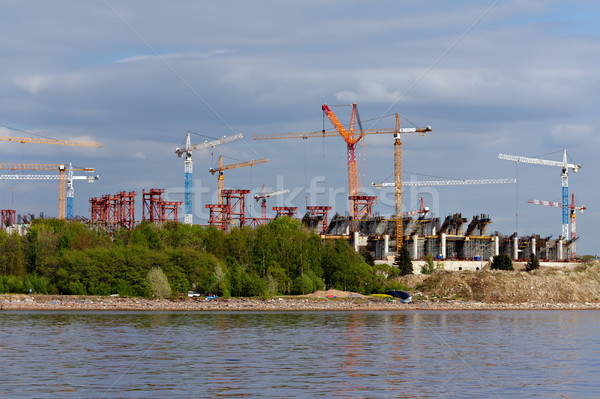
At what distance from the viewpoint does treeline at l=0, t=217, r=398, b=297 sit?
384 feet

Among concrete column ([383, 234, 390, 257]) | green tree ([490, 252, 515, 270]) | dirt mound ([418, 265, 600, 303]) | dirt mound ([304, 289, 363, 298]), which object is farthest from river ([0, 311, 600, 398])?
concrete column ([383, 234, 390, 257])

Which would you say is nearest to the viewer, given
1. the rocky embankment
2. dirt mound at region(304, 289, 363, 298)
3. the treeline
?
the rocky embankment

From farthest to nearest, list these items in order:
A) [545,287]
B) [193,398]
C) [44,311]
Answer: [545,287]
[44,311]
[193,398]

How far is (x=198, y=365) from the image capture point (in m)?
43.2

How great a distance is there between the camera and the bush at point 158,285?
11569 centimetres

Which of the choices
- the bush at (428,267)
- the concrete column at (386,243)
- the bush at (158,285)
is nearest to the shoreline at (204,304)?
the bush at (158,285)

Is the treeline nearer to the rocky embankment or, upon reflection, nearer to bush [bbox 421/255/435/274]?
the rocky embankment

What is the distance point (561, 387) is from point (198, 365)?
19.2m

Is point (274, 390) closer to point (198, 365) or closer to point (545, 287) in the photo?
point (198, 365)

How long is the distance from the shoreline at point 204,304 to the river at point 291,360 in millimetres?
28150

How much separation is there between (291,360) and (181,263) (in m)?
76.4

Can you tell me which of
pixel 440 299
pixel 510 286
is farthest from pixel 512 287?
pixel 440 299

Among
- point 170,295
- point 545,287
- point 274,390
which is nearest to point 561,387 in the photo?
point 274,390

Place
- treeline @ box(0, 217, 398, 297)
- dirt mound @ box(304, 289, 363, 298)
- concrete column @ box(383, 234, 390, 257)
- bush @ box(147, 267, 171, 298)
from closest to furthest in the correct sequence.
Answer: bush @ box(147, 267, 171, 298) < treeline @ box(0, 217, 398, 297) < dirt mound @ box(304, 289, 363, 298) < concrete column @ box(383, 234, 390, 257)
